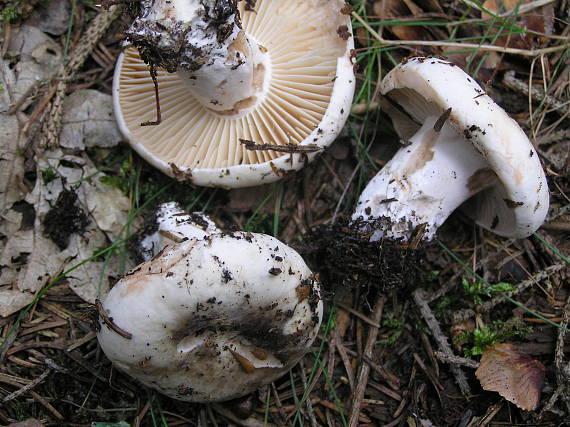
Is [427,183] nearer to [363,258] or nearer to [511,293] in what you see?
[363,258]

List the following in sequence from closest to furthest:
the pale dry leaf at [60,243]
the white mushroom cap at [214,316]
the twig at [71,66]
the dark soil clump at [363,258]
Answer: the white mushroom cap at [214,316] → the dark soil clump at [363,258] → the pale dry leaf at [60,243] → the twig at [71,66]

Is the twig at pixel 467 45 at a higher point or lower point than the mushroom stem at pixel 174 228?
higher

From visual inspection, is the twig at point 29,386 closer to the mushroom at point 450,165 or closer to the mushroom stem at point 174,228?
the mushroom stem at point 174,228

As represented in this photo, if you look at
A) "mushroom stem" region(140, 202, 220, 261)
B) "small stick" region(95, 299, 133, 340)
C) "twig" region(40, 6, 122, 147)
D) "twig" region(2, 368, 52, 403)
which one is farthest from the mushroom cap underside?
"twig" region(2, 368, 52, 403)

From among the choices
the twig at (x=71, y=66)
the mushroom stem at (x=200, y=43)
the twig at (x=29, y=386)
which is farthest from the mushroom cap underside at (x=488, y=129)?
the twig at (x=29, y=386)

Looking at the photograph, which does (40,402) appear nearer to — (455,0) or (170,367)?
(170,367)

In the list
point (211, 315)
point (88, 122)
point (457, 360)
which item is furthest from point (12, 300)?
point (457, 360)

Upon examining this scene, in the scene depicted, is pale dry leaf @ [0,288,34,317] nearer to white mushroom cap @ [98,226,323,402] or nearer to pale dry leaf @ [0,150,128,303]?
pale dry leaf @ [0,150,128,303]
